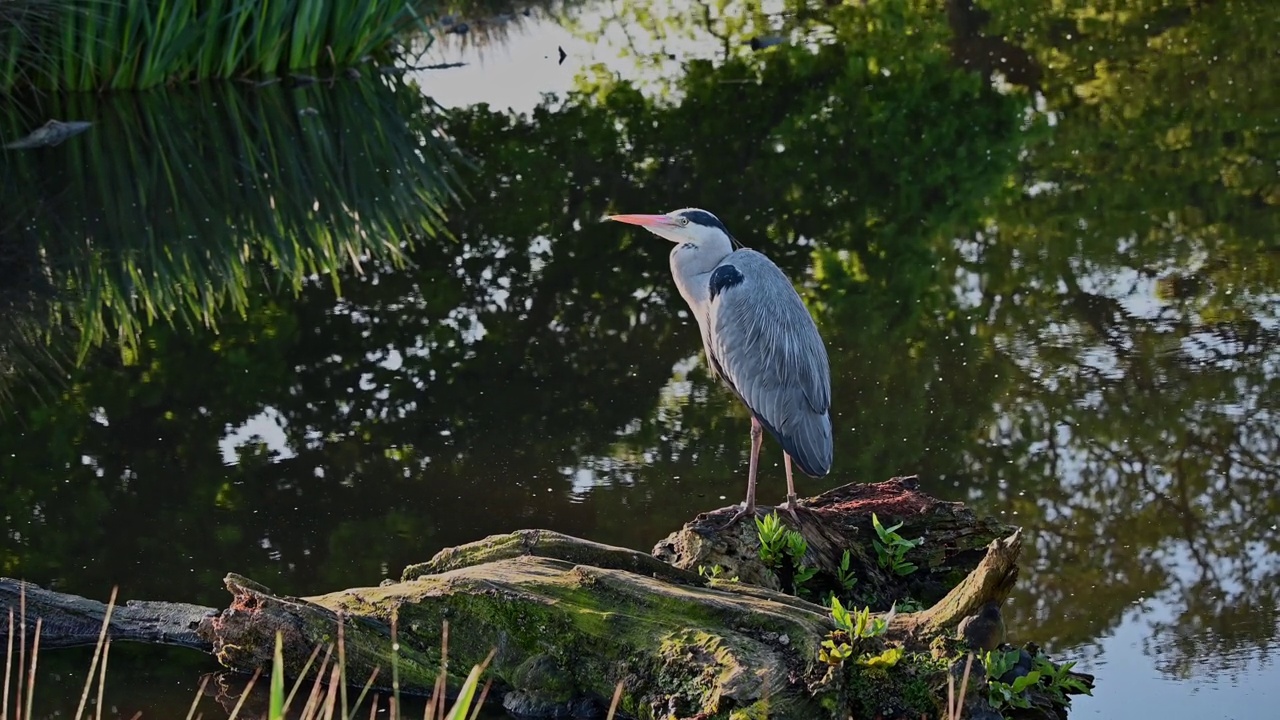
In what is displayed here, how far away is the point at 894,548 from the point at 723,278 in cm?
114

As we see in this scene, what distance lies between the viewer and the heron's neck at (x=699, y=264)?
5.73m

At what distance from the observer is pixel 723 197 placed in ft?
35.1

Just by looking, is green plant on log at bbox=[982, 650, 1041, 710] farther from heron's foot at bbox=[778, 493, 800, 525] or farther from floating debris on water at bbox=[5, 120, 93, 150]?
floating debris on water at bbox=[5, 120, 93, 150]

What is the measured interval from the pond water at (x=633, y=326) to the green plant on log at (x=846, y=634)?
2.85 feet

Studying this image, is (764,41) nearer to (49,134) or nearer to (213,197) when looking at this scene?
(213,197)

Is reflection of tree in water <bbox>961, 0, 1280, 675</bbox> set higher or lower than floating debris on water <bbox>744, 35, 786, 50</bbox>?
lower

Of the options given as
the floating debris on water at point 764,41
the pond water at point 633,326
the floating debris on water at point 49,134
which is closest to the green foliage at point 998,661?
the pond water at point 633,326

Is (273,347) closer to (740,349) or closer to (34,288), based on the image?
(34,288)

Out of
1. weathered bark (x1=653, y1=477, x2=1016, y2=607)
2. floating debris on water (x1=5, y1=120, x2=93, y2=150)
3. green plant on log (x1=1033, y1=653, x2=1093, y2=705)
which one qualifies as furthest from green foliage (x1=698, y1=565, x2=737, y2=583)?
floating debris on water (x1=5, y1=120, x2=93, y2=150)

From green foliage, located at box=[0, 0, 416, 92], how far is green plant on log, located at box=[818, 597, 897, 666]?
9342mm

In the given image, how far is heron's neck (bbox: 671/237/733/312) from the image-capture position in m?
5.73

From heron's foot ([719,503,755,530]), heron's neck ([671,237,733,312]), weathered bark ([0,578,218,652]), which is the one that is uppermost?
heron's neck ([671,237,733,312])

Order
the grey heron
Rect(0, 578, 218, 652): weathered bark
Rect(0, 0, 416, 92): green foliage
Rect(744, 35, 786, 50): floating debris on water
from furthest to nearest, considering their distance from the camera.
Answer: Rect(744, 35, 786, 50): floating debris on water → Rect(0, 0, 416, 92): green foliage → the grey heron → Rect(0, 578, 218, 652): weathered bark

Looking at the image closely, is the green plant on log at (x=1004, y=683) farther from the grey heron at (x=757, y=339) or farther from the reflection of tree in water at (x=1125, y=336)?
the grey heron at (x=757, y=339)
